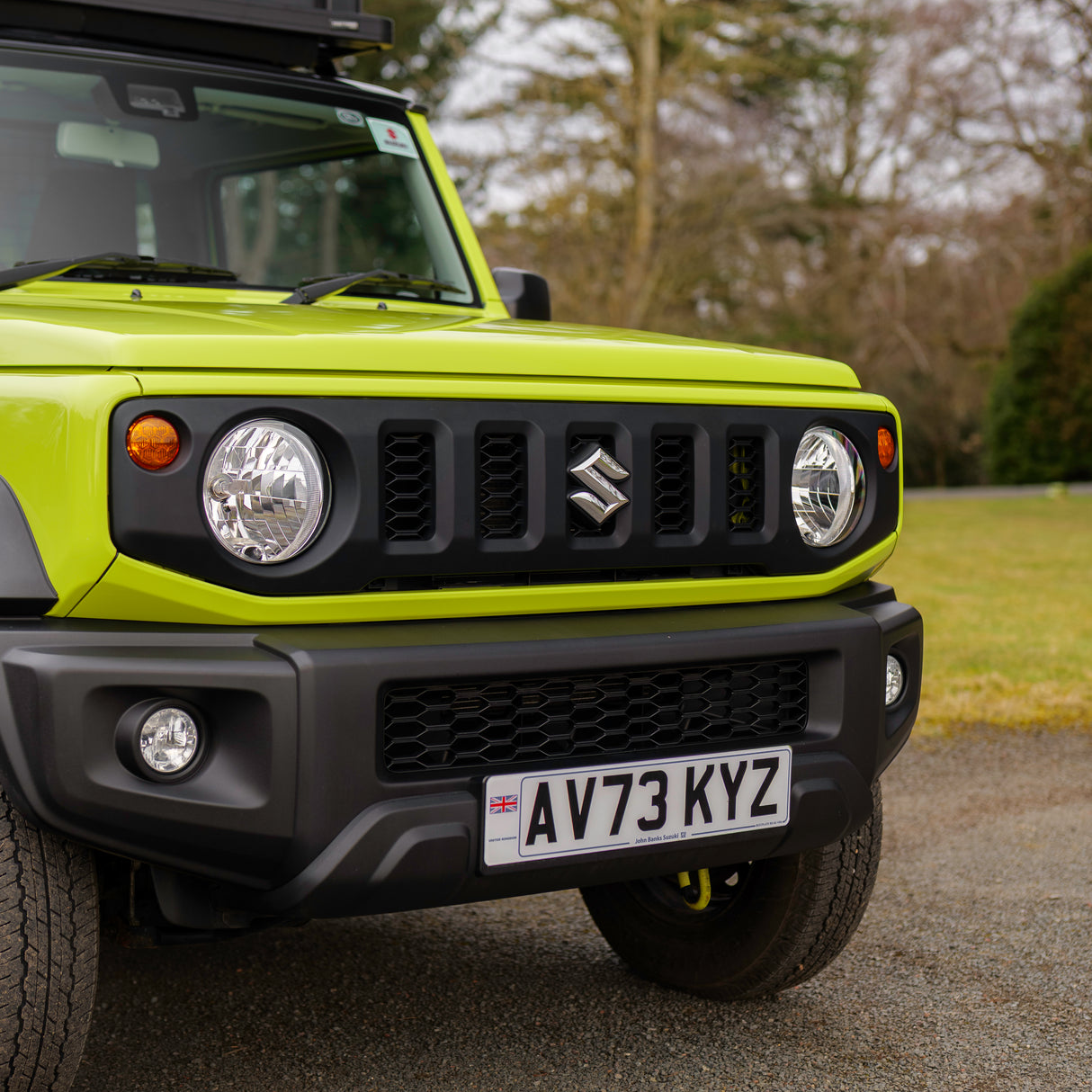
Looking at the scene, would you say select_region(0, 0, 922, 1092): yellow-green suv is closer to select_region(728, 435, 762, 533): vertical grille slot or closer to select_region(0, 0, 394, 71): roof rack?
select_region(728, 435, 762, 533): vertical grille slot

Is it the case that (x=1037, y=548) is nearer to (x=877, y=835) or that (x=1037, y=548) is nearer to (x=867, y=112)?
(x=877, y=835)

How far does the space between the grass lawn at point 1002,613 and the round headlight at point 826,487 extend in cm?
334

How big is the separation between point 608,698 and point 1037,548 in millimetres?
11177

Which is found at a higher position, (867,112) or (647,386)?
(867,112)

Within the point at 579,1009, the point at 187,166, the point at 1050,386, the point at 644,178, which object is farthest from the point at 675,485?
the point at 1050,386

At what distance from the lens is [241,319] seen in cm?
233

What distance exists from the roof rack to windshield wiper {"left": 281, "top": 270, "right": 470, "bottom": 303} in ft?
2.37

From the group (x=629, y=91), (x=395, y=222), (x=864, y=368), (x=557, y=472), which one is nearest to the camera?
(x=557, y=472)

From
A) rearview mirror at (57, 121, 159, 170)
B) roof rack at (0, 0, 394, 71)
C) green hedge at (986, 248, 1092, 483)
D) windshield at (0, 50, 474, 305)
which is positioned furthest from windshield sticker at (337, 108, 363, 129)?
green hedge at (986, 248, 1092, 483)

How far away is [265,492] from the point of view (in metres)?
2.02

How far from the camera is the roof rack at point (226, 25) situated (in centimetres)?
326

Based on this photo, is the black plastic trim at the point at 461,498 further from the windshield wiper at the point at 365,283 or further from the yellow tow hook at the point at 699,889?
the windshield wiper at the point at 365,283

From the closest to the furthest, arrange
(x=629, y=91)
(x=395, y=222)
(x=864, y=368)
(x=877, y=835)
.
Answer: (x=877, y=835) < (x=395, y=222) < (x=629, y=91) < (x=864, y=368)

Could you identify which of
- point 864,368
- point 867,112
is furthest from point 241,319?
point 867,112
